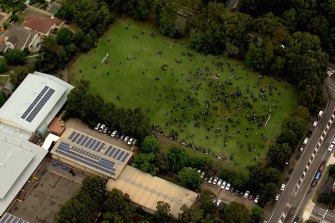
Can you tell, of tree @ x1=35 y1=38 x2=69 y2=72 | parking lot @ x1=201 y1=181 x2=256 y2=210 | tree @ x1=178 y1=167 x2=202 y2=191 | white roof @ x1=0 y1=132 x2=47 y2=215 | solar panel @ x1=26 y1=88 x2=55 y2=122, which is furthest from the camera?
tree @ x1=35 y1=38 x2=69 y2=72

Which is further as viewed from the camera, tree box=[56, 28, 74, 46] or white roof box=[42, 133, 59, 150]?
tree box=[56, 28, 74, 46]

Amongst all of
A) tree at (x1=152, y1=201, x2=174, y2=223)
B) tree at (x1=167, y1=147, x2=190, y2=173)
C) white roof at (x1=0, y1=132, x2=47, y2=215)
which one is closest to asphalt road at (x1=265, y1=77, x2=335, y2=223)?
tree at (x1=167, y1=147, x2=190, y2=173)

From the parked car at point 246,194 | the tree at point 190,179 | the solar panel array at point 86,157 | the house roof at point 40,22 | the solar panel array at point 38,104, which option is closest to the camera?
the tree at point 190,179

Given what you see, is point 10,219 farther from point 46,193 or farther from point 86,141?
point 86,141

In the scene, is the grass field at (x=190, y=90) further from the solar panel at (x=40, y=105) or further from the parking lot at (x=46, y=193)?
the parking lot at (x=46, y=193)

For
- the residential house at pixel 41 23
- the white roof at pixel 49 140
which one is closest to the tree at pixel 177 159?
the white roof at pixel 49 140

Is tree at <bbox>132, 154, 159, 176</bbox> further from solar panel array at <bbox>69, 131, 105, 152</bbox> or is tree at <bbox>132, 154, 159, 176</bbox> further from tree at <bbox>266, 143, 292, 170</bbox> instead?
tree at <bbox>266, 143, 292, 170</bbox>

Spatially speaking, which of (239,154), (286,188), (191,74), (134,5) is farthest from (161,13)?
(286,188)
